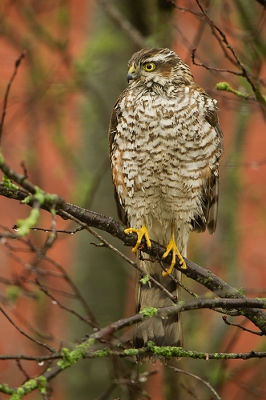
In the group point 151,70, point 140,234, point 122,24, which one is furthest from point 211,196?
point 122,24

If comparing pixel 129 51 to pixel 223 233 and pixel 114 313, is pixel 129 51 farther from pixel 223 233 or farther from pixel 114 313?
pixel 114 313

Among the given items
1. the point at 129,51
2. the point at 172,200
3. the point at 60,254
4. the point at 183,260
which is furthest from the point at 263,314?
the point at 60,254

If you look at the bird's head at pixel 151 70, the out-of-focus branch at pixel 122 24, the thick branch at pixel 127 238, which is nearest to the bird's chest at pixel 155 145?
the bird's head at pixel 151 70

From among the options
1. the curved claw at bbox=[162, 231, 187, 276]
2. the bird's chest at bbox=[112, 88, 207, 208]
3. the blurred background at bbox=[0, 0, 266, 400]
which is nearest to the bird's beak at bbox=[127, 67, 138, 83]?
the bird's chest at bbox=[112, 88, 207, 208]

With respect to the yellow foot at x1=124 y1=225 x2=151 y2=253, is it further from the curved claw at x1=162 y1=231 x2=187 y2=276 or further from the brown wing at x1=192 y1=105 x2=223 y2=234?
the brown wing at x1=192 y1=105 x2=223 y2=234

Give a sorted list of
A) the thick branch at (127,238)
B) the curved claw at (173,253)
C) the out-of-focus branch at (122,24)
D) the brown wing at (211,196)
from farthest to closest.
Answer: the out-of-focus branch at (122,24) → the brown wing at (211,196) → the curved claw at (173,253) → the thick branch at (127,238)

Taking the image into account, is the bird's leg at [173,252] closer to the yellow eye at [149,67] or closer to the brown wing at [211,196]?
the brown wing at [211,196]

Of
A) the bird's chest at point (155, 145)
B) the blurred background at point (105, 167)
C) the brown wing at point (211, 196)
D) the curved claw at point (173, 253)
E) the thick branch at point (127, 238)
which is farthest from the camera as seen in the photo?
the blurred background at point (105, 167)

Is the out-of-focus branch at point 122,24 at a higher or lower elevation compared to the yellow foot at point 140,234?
higher

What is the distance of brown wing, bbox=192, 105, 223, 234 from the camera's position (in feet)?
13.8

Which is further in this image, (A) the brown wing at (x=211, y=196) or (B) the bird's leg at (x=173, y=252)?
(A) the brown wing at (x=211, y=196)

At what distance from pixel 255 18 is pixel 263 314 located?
259cm

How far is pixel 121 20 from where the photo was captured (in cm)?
523

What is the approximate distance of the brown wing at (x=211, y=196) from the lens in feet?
13.8
